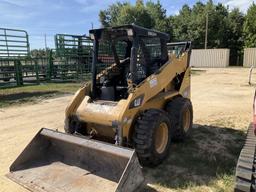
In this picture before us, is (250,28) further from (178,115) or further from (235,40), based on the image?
(178,115)

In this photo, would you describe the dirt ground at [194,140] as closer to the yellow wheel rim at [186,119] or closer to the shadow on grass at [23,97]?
the yellow wheel rim at [186,119]

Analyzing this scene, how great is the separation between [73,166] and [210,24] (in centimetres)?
3614

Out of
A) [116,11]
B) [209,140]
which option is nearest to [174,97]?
[209,140]

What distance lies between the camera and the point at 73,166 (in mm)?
4117

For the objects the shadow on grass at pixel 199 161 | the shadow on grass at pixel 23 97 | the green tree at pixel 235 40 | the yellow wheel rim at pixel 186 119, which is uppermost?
the green tree at pixel 235 40

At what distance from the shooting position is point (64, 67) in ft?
55.8

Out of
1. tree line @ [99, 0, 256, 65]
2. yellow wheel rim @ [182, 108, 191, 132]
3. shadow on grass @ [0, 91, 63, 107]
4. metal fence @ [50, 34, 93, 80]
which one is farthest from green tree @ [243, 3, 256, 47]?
yellow wheel rim @ [182, 108, 191, 132]

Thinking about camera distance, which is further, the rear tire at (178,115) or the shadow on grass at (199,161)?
the rear tire at (178,115)

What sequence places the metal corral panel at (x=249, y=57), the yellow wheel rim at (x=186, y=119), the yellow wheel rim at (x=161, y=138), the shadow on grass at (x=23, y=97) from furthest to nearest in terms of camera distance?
1. the metal corral panel at (x=249, y=57)
2. the shadow on grass at (x=23, y=97)
3. the yellow wheel rim at (x=186, y=119)
4. the yellow wheel rim at (x=161, y=138)

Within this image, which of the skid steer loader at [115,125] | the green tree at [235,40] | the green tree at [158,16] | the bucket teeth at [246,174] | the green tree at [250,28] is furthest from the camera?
the green tree at [158,16]

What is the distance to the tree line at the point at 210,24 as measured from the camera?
114ft

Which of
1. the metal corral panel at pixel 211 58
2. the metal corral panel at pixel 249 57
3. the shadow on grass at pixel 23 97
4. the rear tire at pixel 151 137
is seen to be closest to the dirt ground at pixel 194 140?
the rear tire at pixel 151 137

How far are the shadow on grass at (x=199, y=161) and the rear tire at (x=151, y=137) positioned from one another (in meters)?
0.18

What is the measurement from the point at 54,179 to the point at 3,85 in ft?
37.6
